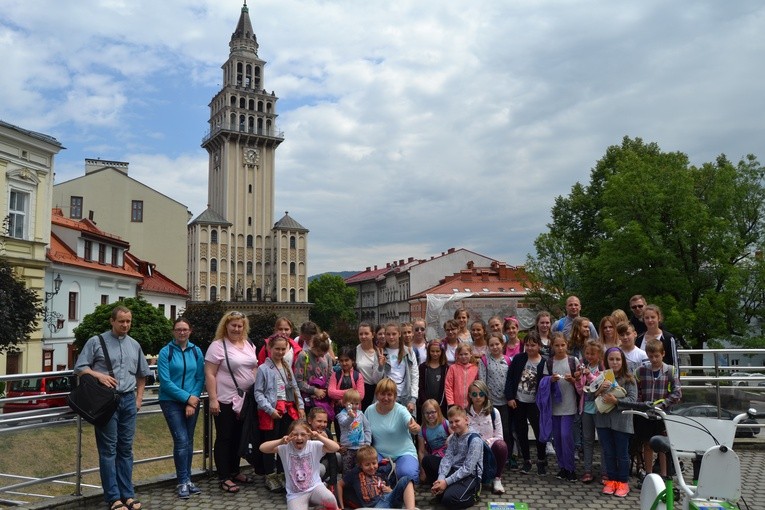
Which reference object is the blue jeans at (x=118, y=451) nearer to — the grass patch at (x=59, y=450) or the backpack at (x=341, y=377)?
the grass patch at (x=59, y=450)

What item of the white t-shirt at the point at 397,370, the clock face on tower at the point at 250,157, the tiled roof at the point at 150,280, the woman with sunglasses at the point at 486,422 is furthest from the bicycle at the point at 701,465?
the clock face on tower at the point at 250,157

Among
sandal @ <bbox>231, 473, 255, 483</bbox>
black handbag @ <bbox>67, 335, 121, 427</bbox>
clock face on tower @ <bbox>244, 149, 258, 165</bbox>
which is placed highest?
clock face on tower @ <bbox>244, 149, 258, 165</bbox>

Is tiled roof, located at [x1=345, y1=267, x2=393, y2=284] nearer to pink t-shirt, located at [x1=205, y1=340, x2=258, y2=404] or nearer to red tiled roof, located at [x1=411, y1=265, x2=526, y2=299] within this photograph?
red tiled roof, located at [x1=411, y1=265, x2=526, y2=299]

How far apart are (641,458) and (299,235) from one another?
254 feet

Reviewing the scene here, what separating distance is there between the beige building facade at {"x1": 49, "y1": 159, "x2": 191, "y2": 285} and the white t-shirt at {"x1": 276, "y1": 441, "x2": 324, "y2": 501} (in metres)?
52.3

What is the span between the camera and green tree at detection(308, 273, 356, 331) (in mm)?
102125

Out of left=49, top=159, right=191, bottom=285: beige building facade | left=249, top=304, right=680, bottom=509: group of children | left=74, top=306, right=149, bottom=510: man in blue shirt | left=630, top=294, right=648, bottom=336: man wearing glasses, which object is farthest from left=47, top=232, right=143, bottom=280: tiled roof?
left=630, top=294, right=648, bottom=336: man wearing glasses

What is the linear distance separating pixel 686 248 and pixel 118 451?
2276 cm

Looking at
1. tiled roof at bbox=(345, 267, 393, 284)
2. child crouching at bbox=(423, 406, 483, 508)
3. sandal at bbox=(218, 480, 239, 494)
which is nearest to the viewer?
child crouching at bbox=(423, 406, 483, 508)

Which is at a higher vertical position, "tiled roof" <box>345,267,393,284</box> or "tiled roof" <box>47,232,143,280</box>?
"tiled roof" <box>345,267,393,284</box>

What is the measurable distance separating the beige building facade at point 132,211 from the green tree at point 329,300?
44.6 metres

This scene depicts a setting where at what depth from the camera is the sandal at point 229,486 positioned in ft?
23.3

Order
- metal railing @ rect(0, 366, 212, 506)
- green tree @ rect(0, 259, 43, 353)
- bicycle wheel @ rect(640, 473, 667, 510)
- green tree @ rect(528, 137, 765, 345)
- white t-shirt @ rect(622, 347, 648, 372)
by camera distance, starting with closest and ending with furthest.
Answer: bicycle wheel @ rect(640, 473, 667, 510) → metal railing @ rect(0, 366, 212, 506) → white t-shirt @ rect(622, 347, 648, 372) → green tree @ rect(0, 259, 43, 353) → green tree @ rect(528, 137, 765, 345)

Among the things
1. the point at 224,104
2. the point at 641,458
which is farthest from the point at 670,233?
the point at 224,104
